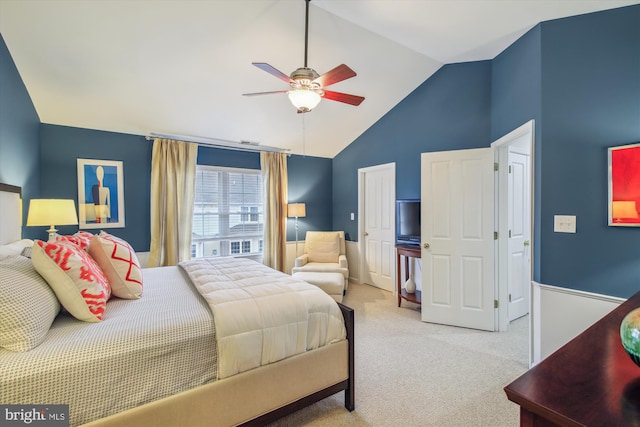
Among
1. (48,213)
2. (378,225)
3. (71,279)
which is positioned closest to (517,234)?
(378,225)

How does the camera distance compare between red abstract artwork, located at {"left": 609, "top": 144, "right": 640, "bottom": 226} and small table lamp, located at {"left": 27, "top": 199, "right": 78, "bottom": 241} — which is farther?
small table lamp, located at {"left": 27, "top": 199, "right": 78, "bottom": 241}

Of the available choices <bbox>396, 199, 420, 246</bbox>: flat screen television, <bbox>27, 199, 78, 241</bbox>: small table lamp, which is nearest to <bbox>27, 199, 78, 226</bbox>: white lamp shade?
<bbox>27, 199, 78, 241</bbox>: small table lamp

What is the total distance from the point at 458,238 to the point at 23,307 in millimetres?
3443

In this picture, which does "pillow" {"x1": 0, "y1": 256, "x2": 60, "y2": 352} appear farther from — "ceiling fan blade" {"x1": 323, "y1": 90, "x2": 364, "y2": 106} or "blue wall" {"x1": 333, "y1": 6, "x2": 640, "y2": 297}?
"blue wall" {"x1": 333, "y1": 6, "x2": 640, "y2": 297}

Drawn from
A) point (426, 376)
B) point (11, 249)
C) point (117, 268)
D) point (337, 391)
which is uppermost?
point (11, 249)

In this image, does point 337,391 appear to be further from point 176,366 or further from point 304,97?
point 304,97

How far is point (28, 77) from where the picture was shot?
2.68 metres

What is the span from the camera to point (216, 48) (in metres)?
2.69

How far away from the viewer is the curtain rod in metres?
3.87

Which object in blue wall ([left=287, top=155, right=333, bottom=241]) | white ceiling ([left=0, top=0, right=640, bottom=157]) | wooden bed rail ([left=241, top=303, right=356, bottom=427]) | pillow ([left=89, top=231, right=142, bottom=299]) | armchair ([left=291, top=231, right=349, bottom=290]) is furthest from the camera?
blue wall ([left=287, top=155, right=333, bottom=241])

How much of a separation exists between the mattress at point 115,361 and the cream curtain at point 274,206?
125 inches

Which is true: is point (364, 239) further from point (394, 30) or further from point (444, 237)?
point (394, 30)

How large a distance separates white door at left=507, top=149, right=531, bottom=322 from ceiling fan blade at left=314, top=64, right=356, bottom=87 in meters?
2.25

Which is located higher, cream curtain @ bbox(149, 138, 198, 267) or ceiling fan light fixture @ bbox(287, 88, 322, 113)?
ceiling fan light fixture @ bbox(287, 88, 322, 113)
